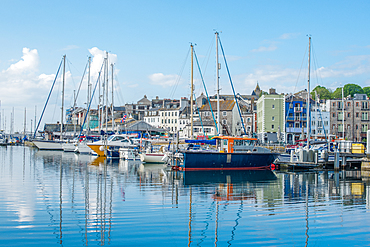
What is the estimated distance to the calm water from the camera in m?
13.6

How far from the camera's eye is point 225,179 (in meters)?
32.8

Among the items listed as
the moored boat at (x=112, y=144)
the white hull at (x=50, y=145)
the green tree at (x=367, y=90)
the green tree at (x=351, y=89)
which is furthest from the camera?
the green tree at (x=367, y=90)

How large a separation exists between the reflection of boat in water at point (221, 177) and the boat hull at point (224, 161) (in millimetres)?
844

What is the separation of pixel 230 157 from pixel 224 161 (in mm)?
786

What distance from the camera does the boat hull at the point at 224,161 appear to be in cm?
3844

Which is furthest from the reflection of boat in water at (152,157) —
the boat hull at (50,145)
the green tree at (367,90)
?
the green tree at (367,90)

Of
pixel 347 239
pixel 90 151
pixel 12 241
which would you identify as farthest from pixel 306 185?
pixel 90 151

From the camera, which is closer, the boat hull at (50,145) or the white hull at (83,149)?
the white hull at (83,149)

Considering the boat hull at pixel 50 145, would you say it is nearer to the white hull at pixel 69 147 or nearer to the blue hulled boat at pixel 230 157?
the white hull at pixel 69 147

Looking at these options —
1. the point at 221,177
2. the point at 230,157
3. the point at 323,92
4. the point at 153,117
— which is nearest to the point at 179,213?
the point at 221,177

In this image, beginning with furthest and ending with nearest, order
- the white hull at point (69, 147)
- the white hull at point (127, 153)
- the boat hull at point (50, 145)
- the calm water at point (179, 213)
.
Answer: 1. the boat hull at point (50, 145)
2. the white hull at point (69, 147)
3. the white hull at point (127, 153)
4. the calm water at point (179, 213)

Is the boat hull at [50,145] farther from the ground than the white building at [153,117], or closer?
closer

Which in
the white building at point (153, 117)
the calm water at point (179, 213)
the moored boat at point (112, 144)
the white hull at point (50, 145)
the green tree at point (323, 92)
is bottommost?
the calm water at point (179, 213)

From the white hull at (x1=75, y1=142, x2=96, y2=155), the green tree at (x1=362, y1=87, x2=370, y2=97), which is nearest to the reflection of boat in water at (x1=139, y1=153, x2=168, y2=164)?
the white hull at (x1=75, y1=142, x2=96, y2=155)
